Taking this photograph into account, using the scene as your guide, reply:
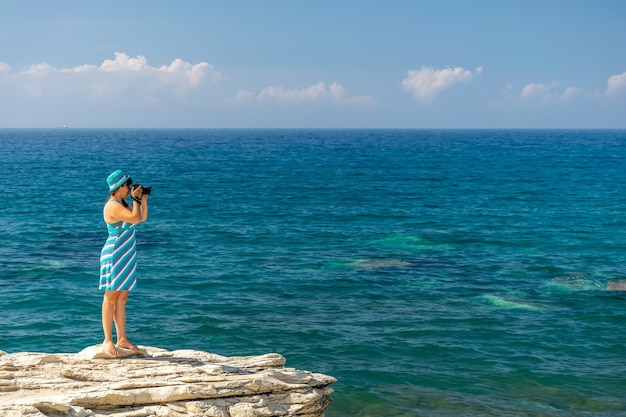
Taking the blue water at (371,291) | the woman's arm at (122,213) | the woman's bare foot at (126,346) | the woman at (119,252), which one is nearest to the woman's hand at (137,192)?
the woman at (119,252)

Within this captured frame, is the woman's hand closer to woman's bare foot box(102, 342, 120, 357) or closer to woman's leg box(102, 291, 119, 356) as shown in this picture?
woman's leg box(102, 291, 119, 356)

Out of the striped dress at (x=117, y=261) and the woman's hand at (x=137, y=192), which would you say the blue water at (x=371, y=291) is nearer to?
the striped dress at (x=117, y=261)

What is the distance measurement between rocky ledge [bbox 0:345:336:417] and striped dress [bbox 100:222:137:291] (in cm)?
113

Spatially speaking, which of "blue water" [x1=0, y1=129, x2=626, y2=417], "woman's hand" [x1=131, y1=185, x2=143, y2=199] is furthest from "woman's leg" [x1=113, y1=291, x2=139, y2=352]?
"blue water" [x1=0, y1=129, x2=626, y2=417]

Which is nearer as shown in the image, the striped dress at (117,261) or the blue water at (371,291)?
the striped dress at (117,261)

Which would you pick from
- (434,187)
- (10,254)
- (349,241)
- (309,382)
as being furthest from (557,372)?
(434,187)

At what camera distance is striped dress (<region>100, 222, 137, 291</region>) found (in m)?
12.9

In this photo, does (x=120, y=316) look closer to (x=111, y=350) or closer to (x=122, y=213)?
(x=111, y=350)

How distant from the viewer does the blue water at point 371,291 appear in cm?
2095

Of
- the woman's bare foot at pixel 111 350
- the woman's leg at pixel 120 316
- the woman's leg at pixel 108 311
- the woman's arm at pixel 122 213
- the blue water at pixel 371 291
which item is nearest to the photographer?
the woman's arm at pixel 122 213

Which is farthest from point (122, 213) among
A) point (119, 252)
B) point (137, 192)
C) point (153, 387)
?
point (153, 387)

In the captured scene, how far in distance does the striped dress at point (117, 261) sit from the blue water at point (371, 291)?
763cm

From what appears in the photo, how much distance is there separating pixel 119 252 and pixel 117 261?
162 mm

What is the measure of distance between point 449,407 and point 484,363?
11.8 ft
